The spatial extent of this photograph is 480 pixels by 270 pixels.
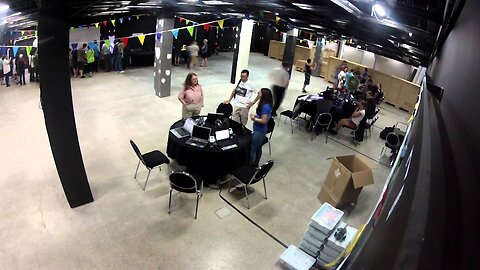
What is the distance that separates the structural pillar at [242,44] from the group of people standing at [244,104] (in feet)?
17.8

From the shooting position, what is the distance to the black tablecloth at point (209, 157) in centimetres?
557

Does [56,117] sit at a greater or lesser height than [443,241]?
lesser

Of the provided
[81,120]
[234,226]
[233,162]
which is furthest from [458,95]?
[81,120]

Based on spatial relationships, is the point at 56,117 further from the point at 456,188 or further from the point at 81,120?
the point at 456,188

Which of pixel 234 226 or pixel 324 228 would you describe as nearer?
pixel 324 228

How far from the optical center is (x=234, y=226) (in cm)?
500

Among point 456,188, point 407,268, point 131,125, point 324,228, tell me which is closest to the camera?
point 407,268

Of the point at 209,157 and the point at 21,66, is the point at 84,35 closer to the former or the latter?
Answer: the point at 21,66

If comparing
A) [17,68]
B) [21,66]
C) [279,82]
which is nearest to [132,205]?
[279,82]

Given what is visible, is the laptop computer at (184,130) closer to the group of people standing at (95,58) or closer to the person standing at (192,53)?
the group of people standing at (95,58)

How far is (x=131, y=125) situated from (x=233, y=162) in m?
3.50

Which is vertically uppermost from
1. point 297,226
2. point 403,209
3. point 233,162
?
point 403,209

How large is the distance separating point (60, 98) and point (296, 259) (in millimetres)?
3906

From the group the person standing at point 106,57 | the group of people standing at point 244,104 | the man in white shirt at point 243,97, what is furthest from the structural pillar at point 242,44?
the group of people standing at point 244,104
